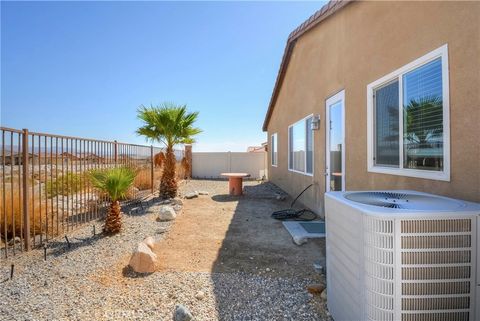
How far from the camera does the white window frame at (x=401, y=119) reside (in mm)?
2566

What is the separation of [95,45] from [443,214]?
9.71 m

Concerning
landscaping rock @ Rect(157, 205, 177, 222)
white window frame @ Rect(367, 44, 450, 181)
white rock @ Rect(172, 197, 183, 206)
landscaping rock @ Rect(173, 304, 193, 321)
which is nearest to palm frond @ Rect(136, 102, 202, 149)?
white rock @ Rect(172, 197, 183, 206)

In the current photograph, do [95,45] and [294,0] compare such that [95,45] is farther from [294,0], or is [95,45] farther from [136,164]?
[294,0]

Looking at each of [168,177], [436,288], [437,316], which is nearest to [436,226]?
[436,288]

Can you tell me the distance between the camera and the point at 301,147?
832cm

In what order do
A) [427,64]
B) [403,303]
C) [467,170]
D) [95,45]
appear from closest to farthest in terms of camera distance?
1. [403,303]
2. [467,170]
3. [427,64]
4. [95,45]

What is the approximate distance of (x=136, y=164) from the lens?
28.2 feet

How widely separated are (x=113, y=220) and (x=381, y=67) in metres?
5.31

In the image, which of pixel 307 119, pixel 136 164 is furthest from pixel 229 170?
pixel 307 119

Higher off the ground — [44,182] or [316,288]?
[44,182]

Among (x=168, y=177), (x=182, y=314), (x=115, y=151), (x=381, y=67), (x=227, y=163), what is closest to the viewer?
(x=182, y=314)

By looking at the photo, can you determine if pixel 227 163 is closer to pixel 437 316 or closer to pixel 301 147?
pixel 301 147

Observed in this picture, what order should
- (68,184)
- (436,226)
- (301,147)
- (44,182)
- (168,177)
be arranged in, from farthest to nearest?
1. (168,177)
2. (301,147)
3. (68,184)
4. (44,182)
5. (436,226)

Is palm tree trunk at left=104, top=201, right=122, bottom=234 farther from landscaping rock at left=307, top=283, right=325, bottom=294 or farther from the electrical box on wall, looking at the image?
the electrical box on wall
